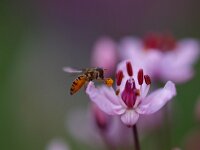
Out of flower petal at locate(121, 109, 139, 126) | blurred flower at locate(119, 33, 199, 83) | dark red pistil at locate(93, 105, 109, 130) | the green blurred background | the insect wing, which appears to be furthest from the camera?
the green blurred background

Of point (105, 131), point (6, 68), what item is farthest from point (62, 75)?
point (105, 131)

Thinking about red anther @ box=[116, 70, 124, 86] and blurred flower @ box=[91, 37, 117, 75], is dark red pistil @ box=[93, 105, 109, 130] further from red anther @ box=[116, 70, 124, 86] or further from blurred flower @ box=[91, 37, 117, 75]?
blurred flower @ box=[91, 37, 117, 75]

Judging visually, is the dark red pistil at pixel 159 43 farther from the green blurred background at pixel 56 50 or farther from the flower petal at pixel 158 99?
the flower petal at pixel 158 99

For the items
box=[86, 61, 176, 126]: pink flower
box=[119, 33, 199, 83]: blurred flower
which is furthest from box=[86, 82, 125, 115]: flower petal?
box=[119, 33, 199, 83]: blurred flower

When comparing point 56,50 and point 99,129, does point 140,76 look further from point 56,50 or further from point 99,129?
point 56,50

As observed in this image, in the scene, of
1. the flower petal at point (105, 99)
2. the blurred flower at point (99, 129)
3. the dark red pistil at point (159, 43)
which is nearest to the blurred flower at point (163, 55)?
the dark red pistil at point (159, 43)

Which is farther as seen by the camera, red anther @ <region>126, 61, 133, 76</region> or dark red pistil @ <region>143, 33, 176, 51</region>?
dark red pistil @ <region>143, 33, 176, 51</region>
